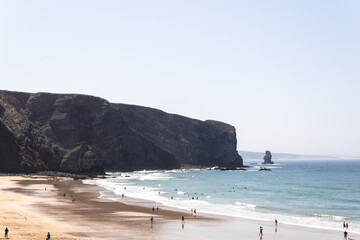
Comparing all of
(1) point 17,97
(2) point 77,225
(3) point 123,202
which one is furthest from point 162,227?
→ (1) point 17,97

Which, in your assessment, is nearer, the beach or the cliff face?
the beach

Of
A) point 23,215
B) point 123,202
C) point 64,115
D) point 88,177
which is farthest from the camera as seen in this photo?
point 64,115

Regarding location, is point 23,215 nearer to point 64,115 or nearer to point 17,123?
point 17,123

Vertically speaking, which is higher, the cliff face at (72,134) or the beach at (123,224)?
the cliff face at (72,134)

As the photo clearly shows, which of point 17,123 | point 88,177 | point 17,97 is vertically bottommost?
point 88,177

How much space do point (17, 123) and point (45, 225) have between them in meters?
106

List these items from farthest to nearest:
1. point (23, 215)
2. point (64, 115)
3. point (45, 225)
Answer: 1. point (64, 115)
2. point (23, 215)
3. point (45, 225)

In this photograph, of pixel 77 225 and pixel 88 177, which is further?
pixel 88 177

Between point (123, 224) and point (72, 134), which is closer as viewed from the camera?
point (123, 224)

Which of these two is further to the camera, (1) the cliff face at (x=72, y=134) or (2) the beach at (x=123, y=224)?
(1) the cliff face at (x=72, y=134)

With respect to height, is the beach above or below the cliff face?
below

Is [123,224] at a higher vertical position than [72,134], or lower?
lower

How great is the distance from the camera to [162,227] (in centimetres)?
4153

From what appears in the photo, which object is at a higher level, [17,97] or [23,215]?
[17,97]
